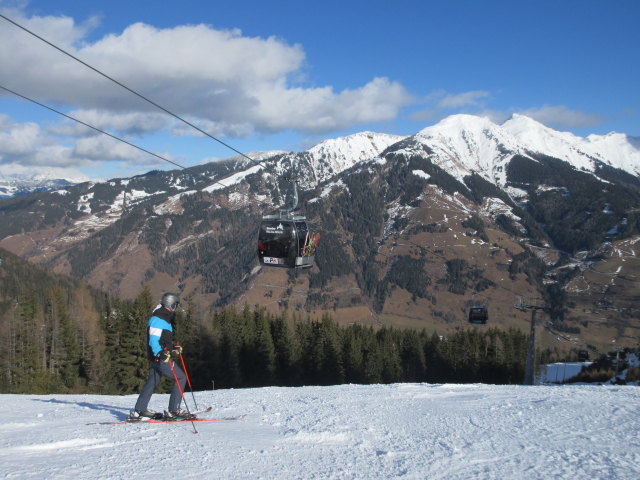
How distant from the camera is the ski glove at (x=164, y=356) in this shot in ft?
33.9

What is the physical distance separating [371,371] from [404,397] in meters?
48.7

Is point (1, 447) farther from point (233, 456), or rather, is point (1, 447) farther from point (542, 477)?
point (542, 477)

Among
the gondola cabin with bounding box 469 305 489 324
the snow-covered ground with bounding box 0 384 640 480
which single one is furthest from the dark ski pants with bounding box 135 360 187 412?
the gondola cabin with bounding box 469 305 489 324

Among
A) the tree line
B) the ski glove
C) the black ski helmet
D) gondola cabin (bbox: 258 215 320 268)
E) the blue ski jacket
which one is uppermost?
gondola cabin (bbox: 258 215 320 268)

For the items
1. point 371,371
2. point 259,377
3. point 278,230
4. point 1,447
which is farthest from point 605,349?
point 1,447

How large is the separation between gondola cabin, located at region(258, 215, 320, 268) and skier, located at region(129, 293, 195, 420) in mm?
10817

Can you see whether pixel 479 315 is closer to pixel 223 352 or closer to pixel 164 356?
pixel 223 352

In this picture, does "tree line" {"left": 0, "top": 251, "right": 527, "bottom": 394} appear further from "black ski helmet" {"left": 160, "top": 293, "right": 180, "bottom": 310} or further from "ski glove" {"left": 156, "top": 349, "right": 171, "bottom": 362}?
"black ski helmet" {"left": 160, "top": 293, "right": 180, "bottom": 310}

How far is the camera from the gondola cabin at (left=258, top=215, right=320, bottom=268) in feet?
70.2

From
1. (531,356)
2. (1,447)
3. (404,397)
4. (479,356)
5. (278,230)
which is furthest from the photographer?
(479,356)

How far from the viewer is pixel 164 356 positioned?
1035cm

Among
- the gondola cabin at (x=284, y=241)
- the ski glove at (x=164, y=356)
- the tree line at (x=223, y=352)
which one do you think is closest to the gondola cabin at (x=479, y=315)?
the tree line at (x=223, y=352)

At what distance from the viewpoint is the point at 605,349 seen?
18188cm

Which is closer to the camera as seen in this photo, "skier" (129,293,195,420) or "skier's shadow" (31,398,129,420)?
"skier" (129,293,195,420)
